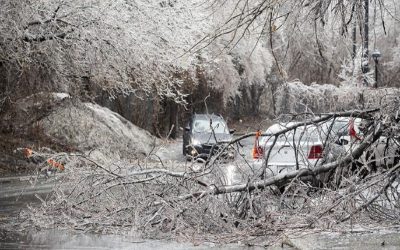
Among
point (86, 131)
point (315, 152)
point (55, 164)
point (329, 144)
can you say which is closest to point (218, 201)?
point (329, 144)

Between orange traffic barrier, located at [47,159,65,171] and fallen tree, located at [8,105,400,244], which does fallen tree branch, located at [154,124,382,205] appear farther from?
orange traffic barrier, located at [47,159,65,171]

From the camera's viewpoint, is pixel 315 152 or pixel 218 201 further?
pixel 315 152

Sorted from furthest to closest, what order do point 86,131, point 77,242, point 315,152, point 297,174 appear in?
point 86,131 → point 315,152 → point 297,174 → point 77,242

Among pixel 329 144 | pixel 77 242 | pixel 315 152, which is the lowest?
pixel 77 242

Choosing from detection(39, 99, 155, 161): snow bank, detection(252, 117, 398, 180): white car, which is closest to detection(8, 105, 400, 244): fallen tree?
detection(252, 117, 398, 180): white car

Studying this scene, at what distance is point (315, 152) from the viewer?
1251 cm

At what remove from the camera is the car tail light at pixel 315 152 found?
1239 cm

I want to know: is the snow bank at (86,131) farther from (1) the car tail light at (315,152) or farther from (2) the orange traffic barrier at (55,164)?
(1) the car tail light at (315,152)

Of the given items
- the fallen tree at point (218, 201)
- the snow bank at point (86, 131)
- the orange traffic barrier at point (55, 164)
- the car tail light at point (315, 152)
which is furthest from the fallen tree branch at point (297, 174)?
the snow bank at point (86, 131)

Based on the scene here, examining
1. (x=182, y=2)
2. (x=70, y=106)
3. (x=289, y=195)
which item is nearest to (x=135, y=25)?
(x=182, y=2)

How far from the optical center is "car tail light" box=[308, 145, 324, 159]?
12387mm

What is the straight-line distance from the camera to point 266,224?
10.7 m

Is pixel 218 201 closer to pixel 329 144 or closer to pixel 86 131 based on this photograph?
pixel 329 144

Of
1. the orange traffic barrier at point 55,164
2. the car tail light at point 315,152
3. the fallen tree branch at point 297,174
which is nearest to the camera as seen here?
the fallen tree branch at point 297,174
